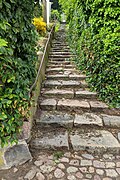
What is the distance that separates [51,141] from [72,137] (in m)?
0.28

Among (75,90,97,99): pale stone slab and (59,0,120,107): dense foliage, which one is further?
(75,90,97,99): pale stone slab

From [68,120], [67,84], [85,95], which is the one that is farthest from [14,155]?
[67,84]

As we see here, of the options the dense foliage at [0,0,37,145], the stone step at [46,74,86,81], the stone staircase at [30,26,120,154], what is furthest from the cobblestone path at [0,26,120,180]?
the dense foliage at [0,0,37,145]

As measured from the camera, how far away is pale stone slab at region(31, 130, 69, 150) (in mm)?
2210

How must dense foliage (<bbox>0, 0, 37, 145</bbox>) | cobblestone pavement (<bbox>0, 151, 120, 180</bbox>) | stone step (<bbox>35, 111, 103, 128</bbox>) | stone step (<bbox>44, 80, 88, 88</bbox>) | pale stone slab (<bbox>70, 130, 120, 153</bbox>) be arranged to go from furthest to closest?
stone step (<bbox>44, 80, 88, 88</bbox>)
stone step (<bbox>35, 111, 103, 128</bbox>)
pale stone slab (<bbox>70, 130, 120, 153</bbox>)
cobblestone pavement (<bbox>0, 151, 120, 180</bbox>)
dense foliage (<bbox>0, 0, 37, 145</bbox>)

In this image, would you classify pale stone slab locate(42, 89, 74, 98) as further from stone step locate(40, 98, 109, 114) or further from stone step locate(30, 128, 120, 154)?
stone step locate(30, 128, 120, 154)

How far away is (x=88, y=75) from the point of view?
372 cm

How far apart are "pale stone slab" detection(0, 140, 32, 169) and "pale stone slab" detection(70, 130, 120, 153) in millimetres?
568

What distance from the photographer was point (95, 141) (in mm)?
2281

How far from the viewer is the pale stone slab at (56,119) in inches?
101

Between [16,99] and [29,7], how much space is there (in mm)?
1036

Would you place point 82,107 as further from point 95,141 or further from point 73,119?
point 95,141

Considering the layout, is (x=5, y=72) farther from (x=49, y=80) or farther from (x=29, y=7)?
(x=49, y=80)

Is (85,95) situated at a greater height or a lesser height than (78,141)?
greater
